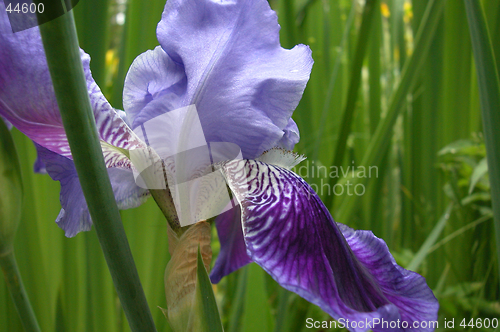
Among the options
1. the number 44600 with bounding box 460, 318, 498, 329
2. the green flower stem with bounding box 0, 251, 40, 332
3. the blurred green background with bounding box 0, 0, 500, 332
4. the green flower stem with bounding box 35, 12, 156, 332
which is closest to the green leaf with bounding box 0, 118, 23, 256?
the green flower stem with bounding box 0, 251, 40, 332

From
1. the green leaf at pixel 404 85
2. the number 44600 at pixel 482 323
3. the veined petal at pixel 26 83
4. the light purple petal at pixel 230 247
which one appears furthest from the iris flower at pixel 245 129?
the number 44600 at pixel 482 323

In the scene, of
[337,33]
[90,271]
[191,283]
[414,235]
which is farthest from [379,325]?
[337,33]

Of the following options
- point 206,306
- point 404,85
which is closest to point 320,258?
point 206,306

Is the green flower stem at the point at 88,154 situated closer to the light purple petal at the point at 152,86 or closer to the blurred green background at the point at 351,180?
the light purple petal at the point at 152,86

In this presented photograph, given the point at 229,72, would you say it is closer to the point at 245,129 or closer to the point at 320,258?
the point at 245,129

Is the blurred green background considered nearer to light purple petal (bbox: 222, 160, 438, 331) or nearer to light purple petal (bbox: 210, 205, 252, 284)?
light purple petal (bbox: 210, 205, 252, 284)

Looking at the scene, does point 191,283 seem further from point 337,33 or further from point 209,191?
point 337,33
